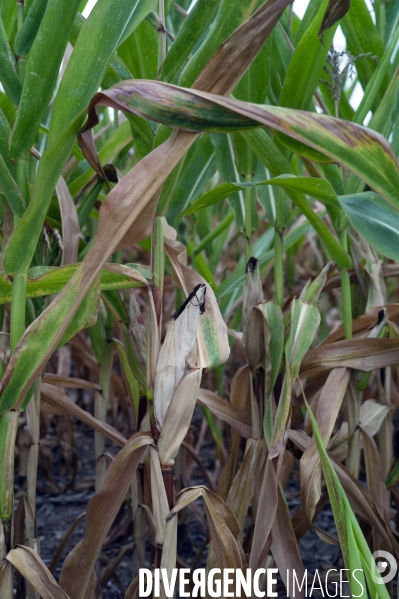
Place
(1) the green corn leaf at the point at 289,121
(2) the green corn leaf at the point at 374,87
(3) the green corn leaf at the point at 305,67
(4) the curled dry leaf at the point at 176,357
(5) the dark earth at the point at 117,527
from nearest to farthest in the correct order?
(1) the green corn leaf at the point at 289,121
(4) the curled dry leaf at the point at 176,357
(3) the green corn leaf at the point at 305,67
(2) the green corn leaf at the point at 374,87
(5) the dark earth at the point at 117,527

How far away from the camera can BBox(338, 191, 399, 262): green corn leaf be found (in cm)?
50

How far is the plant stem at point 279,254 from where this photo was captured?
74 cm

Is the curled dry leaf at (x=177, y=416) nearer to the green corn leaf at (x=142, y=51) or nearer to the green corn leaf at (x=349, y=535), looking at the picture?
the green corn leaf at (x=349, y=535)

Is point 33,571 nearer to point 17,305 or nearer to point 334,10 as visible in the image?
point 17,305

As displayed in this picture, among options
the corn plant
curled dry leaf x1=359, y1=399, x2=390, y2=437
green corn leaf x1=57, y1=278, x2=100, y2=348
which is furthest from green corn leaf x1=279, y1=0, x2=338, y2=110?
curled dry leaf x1=359, y1=399, x2=390, y2=437

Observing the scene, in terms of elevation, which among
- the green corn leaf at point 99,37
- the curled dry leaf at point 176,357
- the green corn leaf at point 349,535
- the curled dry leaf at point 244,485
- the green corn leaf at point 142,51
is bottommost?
the green corn leaf at point 349,535

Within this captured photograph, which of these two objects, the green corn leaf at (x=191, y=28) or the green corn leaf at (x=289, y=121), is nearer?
Answer: the green corn leaf at (x=289, y=121)

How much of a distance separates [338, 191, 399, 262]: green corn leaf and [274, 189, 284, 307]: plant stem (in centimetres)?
23

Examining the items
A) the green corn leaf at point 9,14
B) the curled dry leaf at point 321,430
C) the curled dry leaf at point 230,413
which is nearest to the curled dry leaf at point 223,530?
the curled dry leaf at point 321,430

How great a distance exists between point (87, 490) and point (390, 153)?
111cm

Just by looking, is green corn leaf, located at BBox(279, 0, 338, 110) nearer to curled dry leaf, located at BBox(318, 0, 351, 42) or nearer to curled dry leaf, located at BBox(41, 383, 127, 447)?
curled dry leaf, located at BBox(318, 0, 351, 42)

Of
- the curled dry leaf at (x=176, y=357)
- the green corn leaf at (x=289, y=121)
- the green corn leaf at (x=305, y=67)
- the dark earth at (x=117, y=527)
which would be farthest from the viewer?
the dark earth at (x=117, y=527)

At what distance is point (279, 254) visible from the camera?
75 centimetres

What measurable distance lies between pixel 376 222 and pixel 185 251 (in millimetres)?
198
